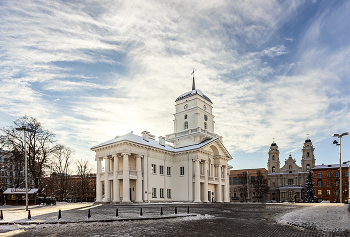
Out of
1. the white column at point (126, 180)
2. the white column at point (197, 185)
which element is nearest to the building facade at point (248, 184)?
the white column at point (197, 185)

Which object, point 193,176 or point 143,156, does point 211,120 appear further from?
point 143,156

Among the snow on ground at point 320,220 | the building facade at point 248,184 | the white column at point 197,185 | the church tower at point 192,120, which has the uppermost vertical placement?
the church tower at point 192,120

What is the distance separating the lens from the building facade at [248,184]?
10131cm

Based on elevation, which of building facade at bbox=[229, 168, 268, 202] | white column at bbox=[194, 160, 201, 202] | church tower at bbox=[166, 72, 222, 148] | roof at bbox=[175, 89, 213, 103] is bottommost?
building facade at bbox=[229, 168, 268, 202]

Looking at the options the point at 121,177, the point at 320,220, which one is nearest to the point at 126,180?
the point at 121,177

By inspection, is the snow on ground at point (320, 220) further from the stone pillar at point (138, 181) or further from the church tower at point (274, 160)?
the church tower at point (274, 160)

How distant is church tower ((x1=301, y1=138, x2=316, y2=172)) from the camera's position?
10056cm

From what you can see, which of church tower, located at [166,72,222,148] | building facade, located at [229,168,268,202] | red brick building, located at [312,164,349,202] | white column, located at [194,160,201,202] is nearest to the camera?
white column, located at [194,160,201,202]

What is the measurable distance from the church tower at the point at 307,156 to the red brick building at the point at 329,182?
6.36 m

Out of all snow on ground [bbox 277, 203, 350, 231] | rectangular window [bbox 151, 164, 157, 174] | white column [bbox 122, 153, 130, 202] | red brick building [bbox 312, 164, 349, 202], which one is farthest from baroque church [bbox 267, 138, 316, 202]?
snow on ground [bbox 277, 203, 350, 231]

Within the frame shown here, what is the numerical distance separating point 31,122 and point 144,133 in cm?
1984

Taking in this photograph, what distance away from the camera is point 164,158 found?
49.9 m

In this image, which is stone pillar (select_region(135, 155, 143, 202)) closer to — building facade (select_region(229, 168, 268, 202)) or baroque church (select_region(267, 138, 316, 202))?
building facade (select_region(229, 168, 268, 202))

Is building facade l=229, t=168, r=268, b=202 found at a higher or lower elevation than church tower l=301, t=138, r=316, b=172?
lower
